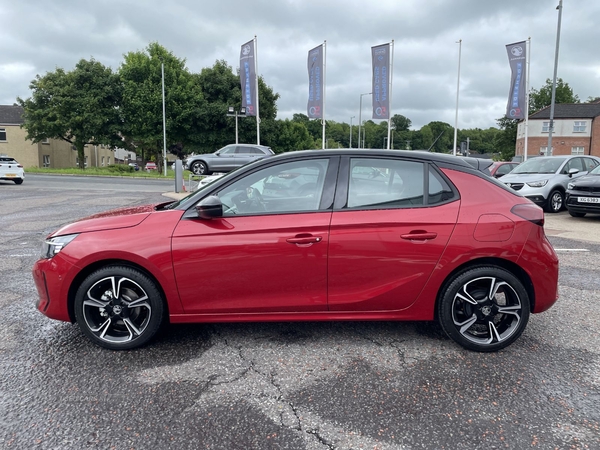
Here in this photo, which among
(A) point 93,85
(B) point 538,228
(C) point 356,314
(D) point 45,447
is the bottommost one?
(D) point 45,447

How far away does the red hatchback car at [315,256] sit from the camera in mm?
3160

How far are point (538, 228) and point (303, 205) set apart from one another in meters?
1.79

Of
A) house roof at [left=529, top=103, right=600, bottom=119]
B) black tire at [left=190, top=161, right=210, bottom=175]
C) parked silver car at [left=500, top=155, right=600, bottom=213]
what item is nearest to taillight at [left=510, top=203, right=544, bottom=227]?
parked silver car at [left=500, top=155, right=600, bottom=213]

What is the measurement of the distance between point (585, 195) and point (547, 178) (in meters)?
1.81

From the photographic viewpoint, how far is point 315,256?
10.4ft

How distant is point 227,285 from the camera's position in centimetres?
319

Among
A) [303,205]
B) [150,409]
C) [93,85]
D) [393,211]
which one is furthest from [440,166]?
[93,85]

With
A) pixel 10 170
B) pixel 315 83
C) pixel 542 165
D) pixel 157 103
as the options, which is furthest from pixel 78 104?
pixel 542 165

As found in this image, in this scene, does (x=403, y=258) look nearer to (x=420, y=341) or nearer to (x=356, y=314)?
(x=356, y=314)

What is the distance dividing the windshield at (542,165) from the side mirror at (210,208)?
39.4 feet

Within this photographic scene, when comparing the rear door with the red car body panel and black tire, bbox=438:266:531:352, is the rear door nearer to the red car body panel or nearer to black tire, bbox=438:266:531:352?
the red car body panel

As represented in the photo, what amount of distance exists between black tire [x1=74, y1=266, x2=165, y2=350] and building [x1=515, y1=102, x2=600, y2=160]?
2281 inches

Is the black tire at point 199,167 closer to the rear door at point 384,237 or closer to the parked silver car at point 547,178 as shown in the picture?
the parked silver car at point 547,178

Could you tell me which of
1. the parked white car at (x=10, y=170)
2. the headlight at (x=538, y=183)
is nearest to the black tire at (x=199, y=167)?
the parked white car at (x=10, y=170)
